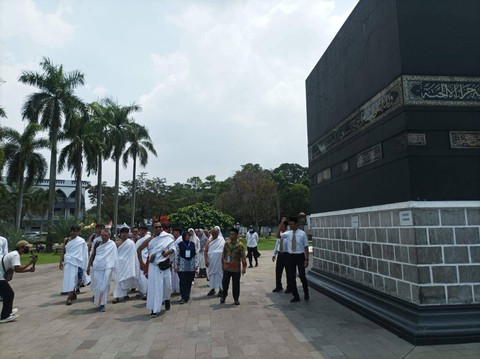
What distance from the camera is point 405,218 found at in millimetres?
5246

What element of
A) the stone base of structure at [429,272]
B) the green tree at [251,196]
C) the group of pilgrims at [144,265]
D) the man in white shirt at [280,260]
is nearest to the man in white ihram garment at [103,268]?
the group of pilgrims at [144,265]

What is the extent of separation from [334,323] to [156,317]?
3257 millimetres

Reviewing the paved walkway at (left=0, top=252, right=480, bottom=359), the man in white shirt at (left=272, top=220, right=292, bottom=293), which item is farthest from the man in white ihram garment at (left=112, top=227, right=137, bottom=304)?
the man in white shirt at (left=272, top=220, right=292, bottom=293)

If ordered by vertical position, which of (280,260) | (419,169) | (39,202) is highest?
(39,202)

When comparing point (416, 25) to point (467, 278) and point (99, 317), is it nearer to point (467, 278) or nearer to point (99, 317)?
point (467, 278)

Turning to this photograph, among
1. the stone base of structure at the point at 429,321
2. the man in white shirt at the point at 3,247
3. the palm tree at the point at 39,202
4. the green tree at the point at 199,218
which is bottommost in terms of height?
the stone base of structure at the point at 429,321

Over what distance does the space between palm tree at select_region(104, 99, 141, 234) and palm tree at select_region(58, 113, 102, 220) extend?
1798mm

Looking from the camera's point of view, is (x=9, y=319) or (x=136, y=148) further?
(x=136, y=148)

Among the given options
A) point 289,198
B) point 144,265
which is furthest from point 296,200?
point 144,265

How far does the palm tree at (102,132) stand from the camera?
1070 inches

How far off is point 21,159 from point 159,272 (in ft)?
87.2

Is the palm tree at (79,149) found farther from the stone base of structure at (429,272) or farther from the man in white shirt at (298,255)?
the stone base of structure at (429,272)

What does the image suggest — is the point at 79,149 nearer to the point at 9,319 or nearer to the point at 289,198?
the point at 9,319

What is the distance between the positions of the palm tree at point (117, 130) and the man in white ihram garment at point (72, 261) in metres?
Answer: 21.0
